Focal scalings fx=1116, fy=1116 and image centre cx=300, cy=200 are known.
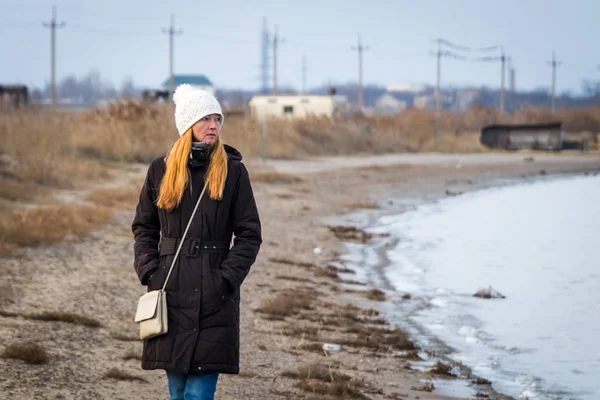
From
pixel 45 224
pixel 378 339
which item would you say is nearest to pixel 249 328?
pixel 378 339

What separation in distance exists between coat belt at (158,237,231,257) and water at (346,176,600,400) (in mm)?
4508

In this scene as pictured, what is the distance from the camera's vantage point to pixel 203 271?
4672 mm

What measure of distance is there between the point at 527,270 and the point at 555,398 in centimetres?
924

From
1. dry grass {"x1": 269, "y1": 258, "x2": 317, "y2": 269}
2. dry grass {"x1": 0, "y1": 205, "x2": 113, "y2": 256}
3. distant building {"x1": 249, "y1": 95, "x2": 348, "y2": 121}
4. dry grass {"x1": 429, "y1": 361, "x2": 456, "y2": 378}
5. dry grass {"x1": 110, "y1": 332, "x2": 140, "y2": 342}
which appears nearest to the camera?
dry grass {"x1": 110, "y1": 332, "x2": 140, "y2": 342}

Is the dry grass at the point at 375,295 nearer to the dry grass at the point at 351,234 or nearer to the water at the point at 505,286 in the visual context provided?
the water at the point at 505,286

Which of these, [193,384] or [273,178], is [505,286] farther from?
[273,178]

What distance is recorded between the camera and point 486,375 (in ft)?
30.0

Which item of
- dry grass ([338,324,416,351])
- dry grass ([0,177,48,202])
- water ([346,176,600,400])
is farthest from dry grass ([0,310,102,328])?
dry grass ([0,177,48,202])

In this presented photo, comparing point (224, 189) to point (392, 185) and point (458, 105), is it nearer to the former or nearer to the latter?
point (392, 185)

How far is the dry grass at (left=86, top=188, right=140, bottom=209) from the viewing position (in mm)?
17641

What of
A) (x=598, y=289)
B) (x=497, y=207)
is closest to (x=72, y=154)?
(x=497, y=207)

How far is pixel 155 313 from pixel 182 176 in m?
0.58

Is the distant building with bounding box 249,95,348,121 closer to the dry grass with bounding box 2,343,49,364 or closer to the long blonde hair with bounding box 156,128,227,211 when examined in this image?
the dry grass with bounding box 2,343,49,364

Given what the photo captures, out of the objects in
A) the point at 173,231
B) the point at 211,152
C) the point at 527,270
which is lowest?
the point at 527,270
